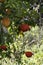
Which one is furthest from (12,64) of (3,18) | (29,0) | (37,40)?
(3,18)

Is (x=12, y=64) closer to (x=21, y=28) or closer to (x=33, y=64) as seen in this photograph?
(x=33, y=64)

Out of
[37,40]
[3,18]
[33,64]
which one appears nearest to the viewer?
[3,18]

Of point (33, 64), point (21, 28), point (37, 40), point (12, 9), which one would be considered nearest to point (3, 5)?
point (12, 9)

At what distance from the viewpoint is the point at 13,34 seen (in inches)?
59.8

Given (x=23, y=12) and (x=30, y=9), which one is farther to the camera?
(x=30, y=9)

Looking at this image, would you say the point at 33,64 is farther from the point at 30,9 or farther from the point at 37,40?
the point at 30,9

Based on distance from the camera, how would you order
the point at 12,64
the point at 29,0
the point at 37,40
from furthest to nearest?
the point at 37,40
the point at 12,64
the point at 29,0

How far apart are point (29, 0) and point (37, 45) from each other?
264cm

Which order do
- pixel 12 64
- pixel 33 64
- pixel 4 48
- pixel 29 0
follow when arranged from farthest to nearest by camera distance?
pixel 33 64, pixel 12 64, pixel 4 48, pixel 29 0

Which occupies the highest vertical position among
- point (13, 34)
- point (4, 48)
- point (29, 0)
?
point (29, 0)

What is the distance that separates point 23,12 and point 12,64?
187cm

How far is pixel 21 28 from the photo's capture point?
133 centimetres

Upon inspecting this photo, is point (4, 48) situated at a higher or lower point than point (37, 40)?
higher

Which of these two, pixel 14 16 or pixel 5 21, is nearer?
pixel 5 21
